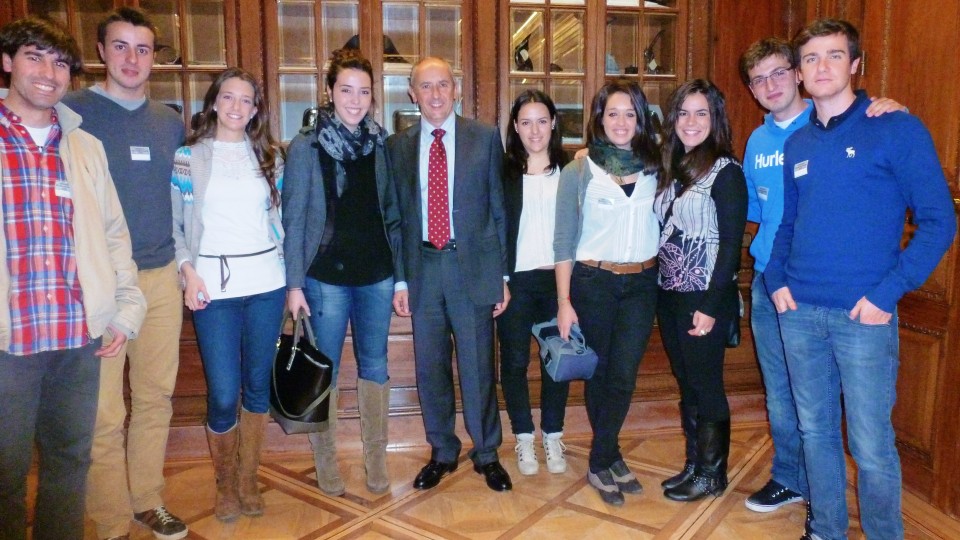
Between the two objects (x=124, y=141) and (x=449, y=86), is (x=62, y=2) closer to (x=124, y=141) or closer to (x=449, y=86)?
(x=124, y=141)

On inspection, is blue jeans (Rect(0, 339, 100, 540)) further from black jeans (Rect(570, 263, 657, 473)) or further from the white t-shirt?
black jeans (Rect(570, 263, 657, 473))

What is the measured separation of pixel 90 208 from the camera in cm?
173

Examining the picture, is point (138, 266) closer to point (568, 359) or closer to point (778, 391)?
point (568, 359)

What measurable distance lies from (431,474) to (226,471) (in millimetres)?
759

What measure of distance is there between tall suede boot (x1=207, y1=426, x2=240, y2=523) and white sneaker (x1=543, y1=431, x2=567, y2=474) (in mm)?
1195

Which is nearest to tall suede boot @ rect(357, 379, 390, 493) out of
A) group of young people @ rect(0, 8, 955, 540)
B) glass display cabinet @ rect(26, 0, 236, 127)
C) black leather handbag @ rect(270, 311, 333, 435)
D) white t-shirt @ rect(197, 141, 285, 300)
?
group of young people @ rect(0, 8, 955, 540)

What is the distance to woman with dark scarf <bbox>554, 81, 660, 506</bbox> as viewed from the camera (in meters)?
2.31

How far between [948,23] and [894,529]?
1.67 meters

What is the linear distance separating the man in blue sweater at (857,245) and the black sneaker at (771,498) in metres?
0.50

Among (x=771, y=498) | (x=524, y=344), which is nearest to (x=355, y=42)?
(x=524, y=344)

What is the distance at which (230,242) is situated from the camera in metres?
2.16

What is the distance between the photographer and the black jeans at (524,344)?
2.52 m

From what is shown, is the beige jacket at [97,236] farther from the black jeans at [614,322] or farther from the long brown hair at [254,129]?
the black jeans at [614,322]

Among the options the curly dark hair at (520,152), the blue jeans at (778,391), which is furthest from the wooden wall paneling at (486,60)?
the blue jeans at (778,391)
